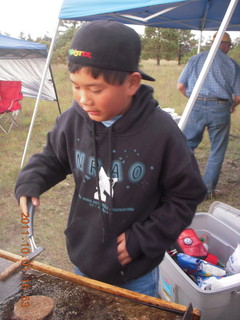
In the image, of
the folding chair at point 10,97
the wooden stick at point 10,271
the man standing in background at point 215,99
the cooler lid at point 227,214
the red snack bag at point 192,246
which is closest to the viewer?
the wooden stick at point 10,271

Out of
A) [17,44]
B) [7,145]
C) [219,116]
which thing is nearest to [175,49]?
[17,44]

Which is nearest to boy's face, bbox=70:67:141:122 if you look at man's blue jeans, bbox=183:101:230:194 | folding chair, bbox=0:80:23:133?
man's blue jeans, bbox=183:101:230:194

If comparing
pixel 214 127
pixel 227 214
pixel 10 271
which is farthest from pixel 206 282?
pixel 214 127

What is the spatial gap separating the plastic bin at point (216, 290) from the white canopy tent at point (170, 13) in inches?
32.9

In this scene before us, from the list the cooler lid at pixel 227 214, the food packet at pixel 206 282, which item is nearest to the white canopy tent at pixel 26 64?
the cooler lid at pixel 227 214

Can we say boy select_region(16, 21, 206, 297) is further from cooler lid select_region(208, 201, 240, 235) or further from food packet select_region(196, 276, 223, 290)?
cooler lid select_region(208, 201, 240, 235)

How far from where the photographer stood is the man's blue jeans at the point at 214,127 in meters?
3.78

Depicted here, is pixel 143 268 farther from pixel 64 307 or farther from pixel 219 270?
pixel 219 270

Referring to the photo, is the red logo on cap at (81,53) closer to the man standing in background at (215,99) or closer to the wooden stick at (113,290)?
the wooden stick at (113,290)

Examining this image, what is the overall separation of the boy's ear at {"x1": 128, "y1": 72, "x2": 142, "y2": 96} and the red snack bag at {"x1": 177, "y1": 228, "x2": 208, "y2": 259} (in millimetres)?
1494

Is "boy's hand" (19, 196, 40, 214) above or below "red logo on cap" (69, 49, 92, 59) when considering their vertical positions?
A: below

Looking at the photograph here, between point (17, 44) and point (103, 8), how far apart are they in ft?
18.6

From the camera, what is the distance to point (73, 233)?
132 cm

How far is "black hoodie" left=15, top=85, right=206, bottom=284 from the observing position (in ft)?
3.76
